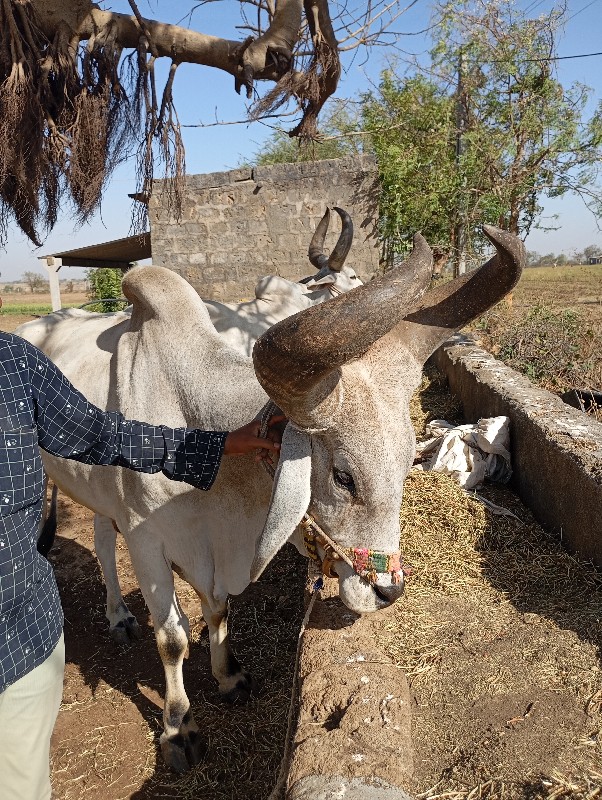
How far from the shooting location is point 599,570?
3178 mm

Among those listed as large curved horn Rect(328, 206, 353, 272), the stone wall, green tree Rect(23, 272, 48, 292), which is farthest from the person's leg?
green tree Rect(23, 272, 48, 292)

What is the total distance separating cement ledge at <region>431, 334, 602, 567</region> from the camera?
3318 mm

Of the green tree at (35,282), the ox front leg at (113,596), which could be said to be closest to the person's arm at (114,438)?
the ox front leg at (113,596)

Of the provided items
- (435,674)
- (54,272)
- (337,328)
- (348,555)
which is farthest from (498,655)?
(54,272)

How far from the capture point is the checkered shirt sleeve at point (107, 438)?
6.65 feet

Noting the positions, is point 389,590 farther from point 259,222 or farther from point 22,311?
point 22,311

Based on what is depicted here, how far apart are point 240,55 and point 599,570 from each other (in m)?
3.06

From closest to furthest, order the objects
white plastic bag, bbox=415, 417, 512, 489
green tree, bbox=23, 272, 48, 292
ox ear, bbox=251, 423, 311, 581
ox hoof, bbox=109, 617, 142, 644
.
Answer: ox ear, bbox=251, 423, 311, 581 → ox hoof, bbox=109, 617, 142, 644 → white plastic bag, bbox=415, 417, 512, 489 → green tree, bbox=23, 272, 48, 292

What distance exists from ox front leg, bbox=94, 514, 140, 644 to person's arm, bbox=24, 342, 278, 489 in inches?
81.1

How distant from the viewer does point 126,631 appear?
409 cm

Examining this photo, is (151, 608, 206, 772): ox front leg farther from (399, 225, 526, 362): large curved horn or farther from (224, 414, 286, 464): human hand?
(399, 225, 526, 362): large curved horn

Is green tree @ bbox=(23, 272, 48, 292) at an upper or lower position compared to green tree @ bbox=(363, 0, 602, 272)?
lower

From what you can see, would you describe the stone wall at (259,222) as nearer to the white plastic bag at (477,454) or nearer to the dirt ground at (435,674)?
the white plastic bag at (477,454)

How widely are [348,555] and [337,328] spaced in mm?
879
